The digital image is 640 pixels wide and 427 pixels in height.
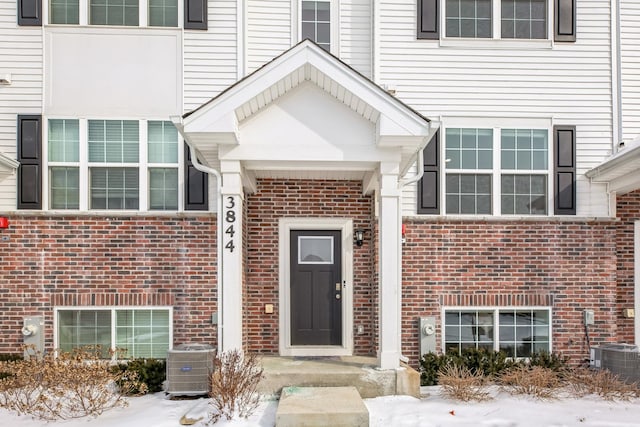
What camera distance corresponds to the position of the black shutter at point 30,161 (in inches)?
314

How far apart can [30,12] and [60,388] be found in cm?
586

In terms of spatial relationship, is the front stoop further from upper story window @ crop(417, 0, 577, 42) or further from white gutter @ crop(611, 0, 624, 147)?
white gutter @ crop(611, 0, 624, 147)

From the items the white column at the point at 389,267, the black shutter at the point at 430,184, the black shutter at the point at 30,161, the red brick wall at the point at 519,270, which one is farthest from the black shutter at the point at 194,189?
the black shutter at the point at 430,184

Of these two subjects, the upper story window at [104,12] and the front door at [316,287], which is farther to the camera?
the front door at [316,287]

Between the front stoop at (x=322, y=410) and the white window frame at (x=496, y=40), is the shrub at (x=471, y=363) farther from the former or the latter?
the white window frame at (x=496, y=40)

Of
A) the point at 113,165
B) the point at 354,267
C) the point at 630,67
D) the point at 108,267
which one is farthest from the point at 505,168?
the point at 108,267

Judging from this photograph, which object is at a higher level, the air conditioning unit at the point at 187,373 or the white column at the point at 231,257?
the white column at the point at 231,257

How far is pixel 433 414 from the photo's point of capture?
5.96 m

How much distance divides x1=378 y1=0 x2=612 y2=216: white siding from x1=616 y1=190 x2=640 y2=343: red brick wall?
1.66 ft

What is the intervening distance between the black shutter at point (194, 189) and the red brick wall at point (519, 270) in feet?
11.0

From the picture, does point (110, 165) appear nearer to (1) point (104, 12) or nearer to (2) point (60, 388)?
(1) point (104, 12)

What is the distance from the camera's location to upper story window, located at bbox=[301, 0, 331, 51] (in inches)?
336

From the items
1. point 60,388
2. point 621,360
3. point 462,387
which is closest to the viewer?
point 60,388

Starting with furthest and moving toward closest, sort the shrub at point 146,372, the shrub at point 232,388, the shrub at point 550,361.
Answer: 1. the shrub at point 550,361
2. the shrub at point 146,372
3. the shrub at point 232,388
